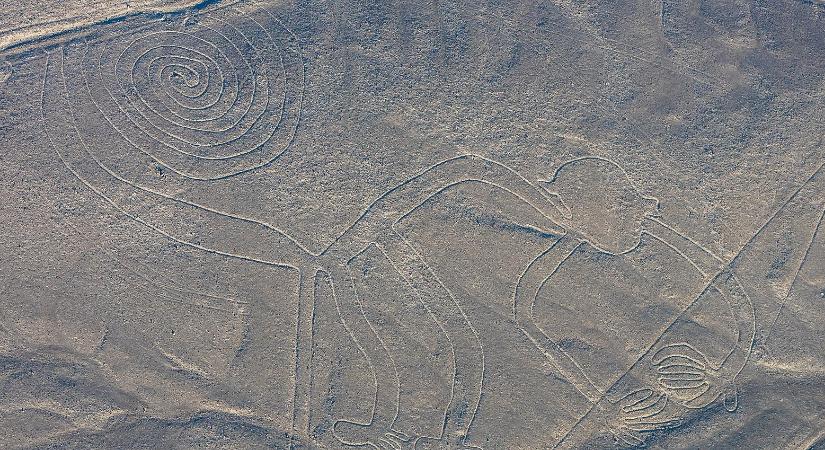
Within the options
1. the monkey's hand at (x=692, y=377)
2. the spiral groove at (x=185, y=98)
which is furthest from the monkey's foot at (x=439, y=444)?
the spiral groove at (x=185, y=98)

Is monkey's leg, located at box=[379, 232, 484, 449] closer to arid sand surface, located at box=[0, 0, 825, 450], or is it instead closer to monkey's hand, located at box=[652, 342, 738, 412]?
arid sand surface, located at box=[0, 0, 825, 450]

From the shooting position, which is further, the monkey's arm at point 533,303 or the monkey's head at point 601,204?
the monkey's head at point 601,204

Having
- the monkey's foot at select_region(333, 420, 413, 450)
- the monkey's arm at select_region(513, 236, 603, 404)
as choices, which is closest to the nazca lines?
the monkey's foot at select_region(333, 420, 413, 450)

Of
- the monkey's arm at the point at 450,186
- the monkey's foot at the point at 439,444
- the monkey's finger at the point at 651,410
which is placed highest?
the monkey's arm at the point at 450,186

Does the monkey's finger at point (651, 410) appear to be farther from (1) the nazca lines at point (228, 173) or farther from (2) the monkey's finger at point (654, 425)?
(1) the nazca lines at point (228, 173)

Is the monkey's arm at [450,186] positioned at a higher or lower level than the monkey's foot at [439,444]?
higher

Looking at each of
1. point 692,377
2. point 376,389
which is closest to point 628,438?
point 692,377
